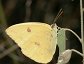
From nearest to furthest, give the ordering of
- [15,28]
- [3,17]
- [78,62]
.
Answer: [15,28] < [3,17] < [78,62]

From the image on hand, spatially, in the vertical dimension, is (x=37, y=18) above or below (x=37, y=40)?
below

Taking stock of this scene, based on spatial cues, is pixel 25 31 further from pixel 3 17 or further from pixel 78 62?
pixel 78 62

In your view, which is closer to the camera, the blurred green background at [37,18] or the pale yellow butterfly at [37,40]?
the pale yellow butterfly at [37,40]

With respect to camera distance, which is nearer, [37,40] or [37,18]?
[37,40]

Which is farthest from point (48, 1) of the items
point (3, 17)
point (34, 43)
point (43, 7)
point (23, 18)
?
point (34, 43)

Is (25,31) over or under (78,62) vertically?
over

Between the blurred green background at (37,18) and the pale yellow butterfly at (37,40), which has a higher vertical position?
the pale yellow butterfly at (37,40)
